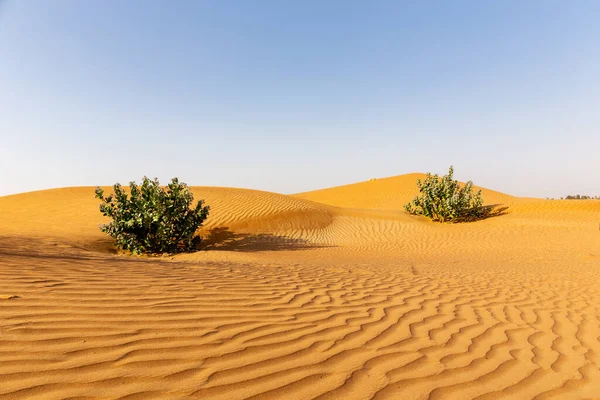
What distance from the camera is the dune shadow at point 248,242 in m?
12.9

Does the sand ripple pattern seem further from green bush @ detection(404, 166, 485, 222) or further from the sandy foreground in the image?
green bush @ detection(404, 166, 485, 222)

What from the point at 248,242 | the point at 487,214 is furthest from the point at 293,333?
the point at 487,214

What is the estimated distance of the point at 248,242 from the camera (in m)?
13.9

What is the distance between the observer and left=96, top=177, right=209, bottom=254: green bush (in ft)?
37.0

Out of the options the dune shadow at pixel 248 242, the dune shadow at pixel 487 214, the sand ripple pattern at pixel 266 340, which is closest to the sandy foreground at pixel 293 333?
the sand ripple pattern at pixel 266 340

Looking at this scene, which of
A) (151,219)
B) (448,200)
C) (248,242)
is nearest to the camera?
(151,219)

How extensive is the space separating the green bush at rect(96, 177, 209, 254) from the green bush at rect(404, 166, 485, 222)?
1193 centimetres

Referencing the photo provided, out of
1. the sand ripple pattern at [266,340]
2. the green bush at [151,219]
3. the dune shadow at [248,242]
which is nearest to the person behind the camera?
the sand ripple pattern at [266,340]

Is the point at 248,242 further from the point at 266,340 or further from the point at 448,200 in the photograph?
the point at 266,340

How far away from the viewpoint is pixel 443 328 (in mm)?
3982

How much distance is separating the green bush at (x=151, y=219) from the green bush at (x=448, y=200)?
11.9 metres

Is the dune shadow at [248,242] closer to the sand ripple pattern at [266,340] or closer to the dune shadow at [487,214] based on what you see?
the sand ripple pattern at [266,340]

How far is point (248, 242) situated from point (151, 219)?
3.80 metres

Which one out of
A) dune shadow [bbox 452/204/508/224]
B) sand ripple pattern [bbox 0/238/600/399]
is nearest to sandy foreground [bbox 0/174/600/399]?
sand ripple pattern [bbox 0/238/600/399]
